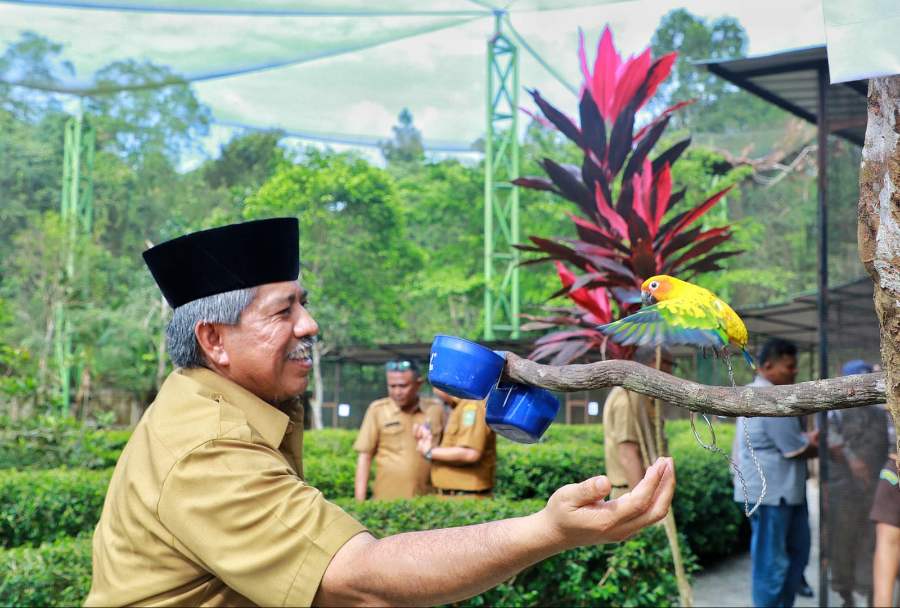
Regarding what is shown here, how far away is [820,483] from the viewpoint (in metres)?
5.09

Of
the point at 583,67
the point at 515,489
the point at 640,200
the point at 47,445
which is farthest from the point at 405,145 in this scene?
the point at 640,200

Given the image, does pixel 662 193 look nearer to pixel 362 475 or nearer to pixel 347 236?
pixel 362 475

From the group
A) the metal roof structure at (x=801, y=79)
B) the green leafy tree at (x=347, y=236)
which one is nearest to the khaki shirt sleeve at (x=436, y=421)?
the metal roof structure at (x=801, y=79)

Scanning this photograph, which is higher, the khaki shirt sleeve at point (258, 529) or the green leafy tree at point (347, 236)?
the green leafy tree at point (347, 236)

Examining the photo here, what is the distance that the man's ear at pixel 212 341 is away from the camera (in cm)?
190

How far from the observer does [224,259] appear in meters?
1.87

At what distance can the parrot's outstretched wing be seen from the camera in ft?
4.94

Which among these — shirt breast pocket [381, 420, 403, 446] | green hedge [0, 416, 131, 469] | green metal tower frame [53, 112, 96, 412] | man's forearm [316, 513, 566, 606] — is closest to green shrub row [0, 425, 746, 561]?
shirt breast pocket [381, 420, 403, 446]

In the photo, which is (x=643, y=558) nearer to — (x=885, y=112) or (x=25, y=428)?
(x=885, y=112)

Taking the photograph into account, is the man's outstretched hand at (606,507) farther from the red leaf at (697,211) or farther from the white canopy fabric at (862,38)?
the red leaf at (697,211)

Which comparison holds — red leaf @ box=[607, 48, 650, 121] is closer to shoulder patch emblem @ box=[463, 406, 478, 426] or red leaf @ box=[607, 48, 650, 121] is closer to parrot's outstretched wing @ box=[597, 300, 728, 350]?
parrot's outstretched wing @ box=[597, 300, 728, 350]

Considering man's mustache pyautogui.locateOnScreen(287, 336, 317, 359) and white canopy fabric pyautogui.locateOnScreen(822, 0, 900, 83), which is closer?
white canopy fabric pyautogui.locateOnScreen(822, 0, 900, 83)

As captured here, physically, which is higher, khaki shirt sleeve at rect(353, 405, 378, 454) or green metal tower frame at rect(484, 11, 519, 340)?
green metal tower frame at rect(484, 11, 519, 340)

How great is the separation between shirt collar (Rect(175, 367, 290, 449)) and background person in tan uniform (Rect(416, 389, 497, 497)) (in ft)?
11.8
